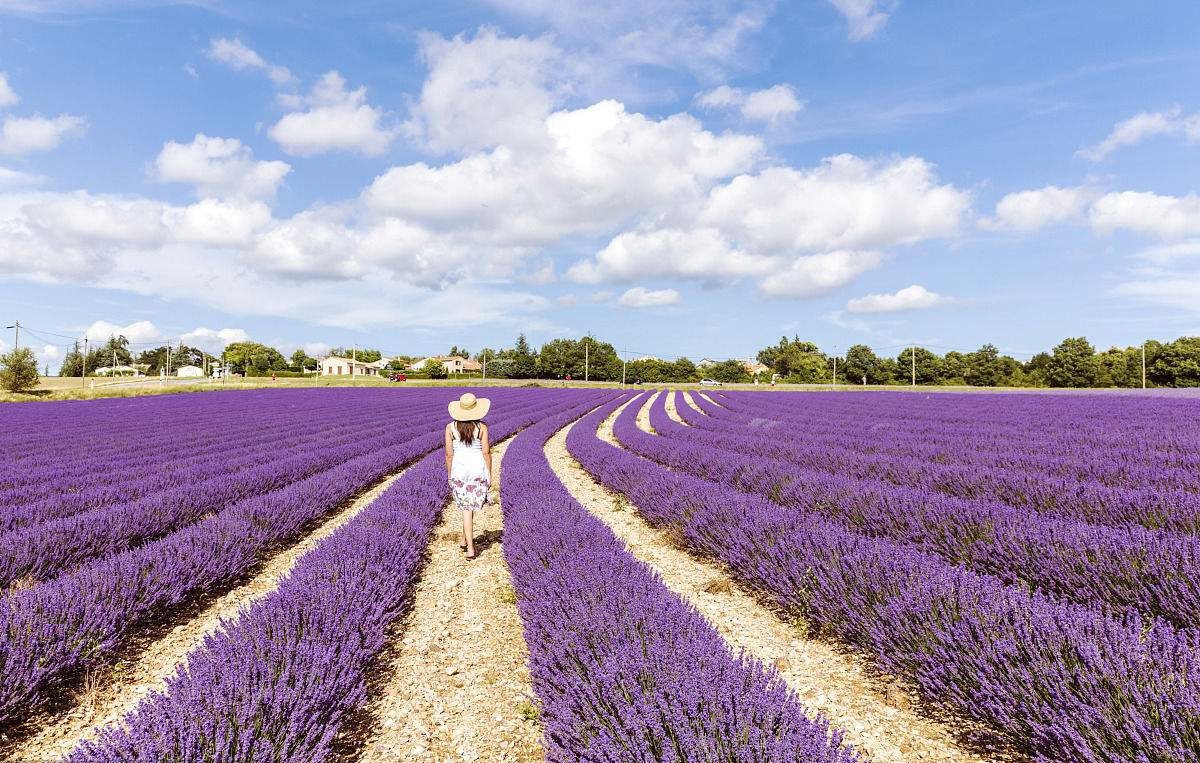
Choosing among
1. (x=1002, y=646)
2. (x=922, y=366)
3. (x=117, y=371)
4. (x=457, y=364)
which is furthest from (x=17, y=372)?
(x=922, y=366)

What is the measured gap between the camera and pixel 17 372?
37.4m

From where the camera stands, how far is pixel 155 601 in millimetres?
3410

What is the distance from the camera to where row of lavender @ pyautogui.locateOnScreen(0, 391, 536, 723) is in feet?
8.30

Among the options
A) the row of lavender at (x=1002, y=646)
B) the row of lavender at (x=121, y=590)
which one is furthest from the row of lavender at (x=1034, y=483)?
the row of lavender at (x=121, y=590)

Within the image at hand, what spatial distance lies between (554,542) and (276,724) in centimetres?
200

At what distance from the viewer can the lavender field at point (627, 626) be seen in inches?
71.5

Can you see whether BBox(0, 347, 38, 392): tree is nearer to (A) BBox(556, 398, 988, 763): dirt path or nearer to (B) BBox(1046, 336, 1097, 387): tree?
(A) BBox(556, 398, 988, 763): dirt path

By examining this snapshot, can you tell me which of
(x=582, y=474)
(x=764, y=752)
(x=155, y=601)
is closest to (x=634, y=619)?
(x=764, y=752)

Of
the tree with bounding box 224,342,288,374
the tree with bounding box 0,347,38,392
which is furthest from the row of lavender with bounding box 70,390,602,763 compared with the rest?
the tree with bounding box 224,342,288,374

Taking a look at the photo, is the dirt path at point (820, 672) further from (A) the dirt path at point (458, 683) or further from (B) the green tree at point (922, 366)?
(B) the green tree at point (922, 366)

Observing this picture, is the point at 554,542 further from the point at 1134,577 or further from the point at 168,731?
the point at 1134,577

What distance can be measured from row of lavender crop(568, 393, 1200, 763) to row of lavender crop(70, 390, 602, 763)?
8.22 ft

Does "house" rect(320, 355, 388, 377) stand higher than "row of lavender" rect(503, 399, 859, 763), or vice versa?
"house" rect(320, 355, 388, 377)

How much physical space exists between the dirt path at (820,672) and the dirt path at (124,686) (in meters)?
2.76
